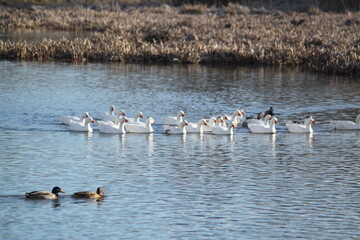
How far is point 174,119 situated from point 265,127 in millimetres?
2349

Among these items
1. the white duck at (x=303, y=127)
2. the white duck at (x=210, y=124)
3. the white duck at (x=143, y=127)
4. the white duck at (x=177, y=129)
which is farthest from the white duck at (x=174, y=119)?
the white duck at (x=303, y=127)

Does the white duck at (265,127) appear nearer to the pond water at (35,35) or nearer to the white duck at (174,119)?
the white duck at (174,119)

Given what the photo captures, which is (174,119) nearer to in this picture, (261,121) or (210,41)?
(261,121)

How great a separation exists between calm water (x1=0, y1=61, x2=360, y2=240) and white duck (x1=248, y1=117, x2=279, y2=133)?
231 mm

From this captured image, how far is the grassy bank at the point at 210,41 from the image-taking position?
32.3 m

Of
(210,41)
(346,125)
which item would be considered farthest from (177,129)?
(210,41)

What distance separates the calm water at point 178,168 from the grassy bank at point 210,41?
542cm

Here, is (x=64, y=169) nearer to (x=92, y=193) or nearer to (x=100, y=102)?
(x=92, y=193)

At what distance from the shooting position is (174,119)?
1983 cm

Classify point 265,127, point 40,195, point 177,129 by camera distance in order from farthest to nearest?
point 265,127
point 177,129
point 40,195

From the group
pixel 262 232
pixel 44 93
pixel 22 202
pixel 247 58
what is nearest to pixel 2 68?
pixel 44 93

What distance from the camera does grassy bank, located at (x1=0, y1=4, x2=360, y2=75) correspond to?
106ft

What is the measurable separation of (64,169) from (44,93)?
10.2 metres

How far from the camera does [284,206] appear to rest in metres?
12.7
